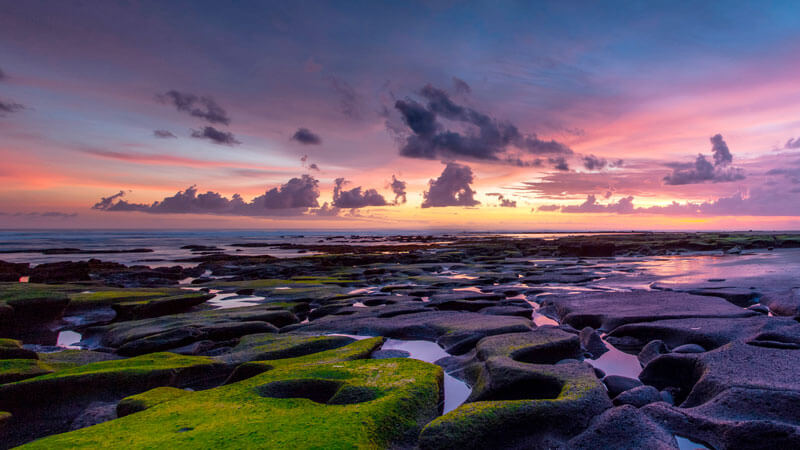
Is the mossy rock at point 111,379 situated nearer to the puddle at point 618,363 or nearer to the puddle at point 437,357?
the puddle at point 437,357

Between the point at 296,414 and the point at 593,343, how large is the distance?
699 centimetres

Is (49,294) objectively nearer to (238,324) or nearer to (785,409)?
(238,324)

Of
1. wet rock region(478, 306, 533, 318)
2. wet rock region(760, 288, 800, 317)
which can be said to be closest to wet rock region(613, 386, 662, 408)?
wet rock region(478, 306, 533, 318)

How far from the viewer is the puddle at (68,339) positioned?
11323 mm

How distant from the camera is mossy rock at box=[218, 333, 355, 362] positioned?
8.63 meters

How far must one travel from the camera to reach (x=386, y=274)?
26484 mm

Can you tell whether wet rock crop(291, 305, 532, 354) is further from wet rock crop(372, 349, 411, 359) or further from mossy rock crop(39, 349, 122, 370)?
mossy rock crop(39, 349, 122, 370)

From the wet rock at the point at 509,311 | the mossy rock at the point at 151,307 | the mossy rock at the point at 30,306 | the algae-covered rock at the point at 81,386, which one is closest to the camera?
the algae-covered rock at the point at 81,386

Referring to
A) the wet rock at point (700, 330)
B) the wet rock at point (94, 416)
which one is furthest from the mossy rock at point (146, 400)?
the wet rock at point (700, 330)

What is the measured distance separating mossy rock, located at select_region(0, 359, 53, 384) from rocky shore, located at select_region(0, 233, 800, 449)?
0.09ft

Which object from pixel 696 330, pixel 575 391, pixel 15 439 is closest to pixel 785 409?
pixel 575 391

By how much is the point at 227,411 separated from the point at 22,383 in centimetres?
420

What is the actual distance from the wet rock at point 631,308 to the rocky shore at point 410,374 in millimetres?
64

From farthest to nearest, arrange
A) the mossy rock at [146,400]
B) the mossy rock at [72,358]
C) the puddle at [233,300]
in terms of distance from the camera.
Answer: the puddle at [233,300] → the mossy rock at [72,358] → the mossy rock at [146,400]
